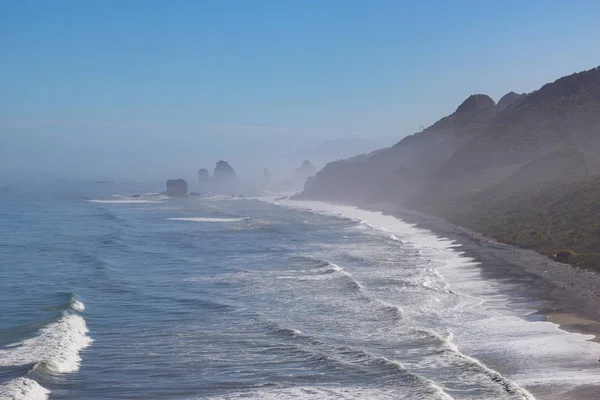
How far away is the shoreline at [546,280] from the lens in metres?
28.1

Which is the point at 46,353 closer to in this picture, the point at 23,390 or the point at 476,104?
the point at 23,390

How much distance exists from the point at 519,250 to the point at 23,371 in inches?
1483

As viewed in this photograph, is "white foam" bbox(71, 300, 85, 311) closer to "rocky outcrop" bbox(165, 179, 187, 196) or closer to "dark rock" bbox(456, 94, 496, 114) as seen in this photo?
"rocky outcrop" bbox(165, 179, 187, 196)

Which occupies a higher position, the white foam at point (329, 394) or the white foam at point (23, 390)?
the white foam at point (23, 390)

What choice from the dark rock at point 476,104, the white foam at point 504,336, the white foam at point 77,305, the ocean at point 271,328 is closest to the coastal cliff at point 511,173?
the dark rock at point 476,104

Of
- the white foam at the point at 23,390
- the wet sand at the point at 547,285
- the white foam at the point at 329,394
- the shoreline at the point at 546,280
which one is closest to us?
the white foam at the point at 23,390

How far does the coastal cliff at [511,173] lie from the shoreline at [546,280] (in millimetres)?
1717

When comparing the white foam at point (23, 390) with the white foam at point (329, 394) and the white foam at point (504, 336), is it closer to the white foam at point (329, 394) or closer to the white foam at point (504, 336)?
the white foam at point (329, 394)

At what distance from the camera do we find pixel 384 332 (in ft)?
89.9

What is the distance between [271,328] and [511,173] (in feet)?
241

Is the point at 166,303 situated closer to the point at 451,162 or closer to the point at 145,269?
the point at 145,269

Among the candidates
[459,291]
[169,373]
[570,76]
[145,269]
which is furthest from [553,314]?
[570,76]

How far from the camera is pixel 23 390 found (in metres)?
19.6

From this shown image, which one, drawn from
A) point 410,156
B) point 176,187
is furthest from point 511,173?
point 176,187
